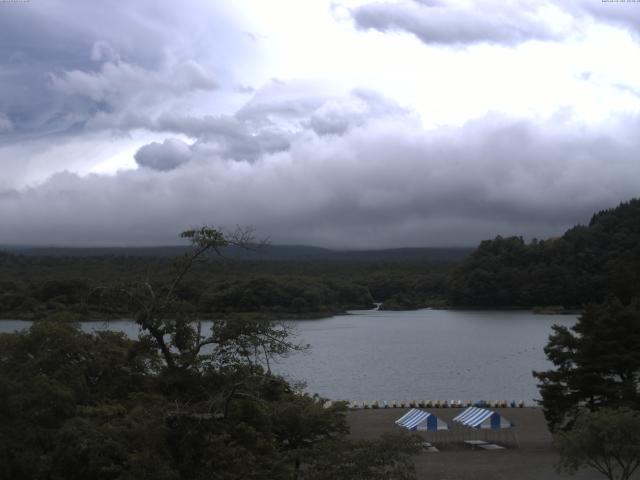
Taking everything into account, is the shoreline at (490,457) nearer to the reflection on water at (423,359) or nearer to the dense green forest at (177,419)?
the reflection on water at (423,359)

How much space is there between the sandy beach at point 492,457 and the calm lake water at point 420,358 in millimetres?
4866

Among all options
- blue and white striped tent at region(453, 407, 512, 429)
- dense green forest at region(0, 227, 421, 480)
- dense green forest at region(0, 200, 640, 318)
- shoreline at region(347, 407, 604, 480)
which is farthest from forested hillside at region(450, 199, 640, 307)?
dense green forest at region(0, 227, 421, 480)

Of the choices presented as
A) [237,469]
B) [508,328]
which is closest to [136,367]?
[237,469]

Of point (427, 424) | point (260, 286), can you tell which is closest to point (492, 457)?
point (427, 424)

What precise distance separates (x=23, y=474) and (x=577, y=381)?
19.8 metres

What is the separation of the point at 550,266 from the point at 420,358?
62161mm

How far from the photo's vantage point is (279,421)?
2025cm

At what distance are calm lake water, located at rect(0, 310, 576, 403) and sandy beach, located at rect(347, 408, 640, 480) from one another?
16.0 feet

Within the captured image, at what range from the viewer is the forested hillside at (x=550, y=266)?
11262 centimetres

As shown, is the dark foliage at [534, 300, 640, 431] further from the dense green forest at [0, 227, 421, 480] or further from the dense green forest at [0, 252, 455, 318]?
the dense green forest at [0, 252, 455, 318]

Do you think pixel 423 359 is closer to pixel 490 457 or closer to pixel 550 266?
pixel 490 457

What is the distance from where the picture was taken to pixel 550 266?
117m

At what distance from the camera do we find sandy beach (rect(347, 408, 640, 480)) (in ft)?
75.8

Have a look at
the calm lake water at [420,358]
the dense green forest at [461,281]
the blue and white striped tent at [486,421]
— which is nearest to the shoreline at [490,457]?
the blue and white striped tent at [486,421]
